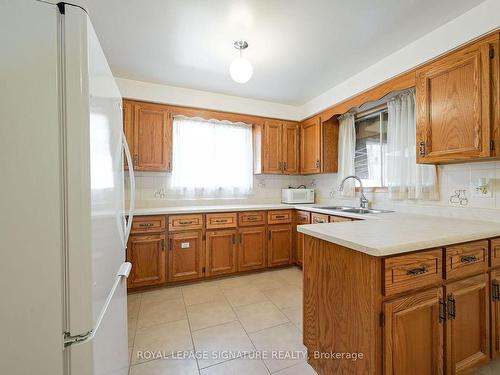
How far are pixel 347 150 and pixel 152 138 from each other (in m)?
2.60

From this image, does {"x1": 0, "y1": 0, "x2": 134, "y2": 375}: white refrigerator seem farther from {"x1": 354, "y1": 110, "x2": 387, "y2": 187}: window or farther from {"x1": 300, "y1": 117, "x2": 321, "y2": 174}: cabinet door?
{"x1": 300, "y1": 117, "x2": 321, "y2": 174}: cabinet door

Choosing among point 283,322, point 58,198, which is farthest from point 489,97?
point 58,198

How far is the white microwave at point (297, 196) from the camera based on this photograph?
11.1 ft

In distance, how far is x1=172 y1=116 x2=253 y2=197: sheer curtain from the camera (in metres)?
2.98

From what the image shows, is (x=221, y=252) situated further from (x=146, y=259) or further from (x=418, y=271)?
(x=418, y=271)

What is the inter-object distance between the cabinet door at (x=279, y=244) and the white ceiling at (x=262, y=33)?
1941 mm

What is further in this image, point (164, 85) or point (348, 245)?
point (164, 85)

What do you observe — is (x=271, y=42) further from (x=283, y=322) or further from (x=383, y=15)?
(x=283, y=322)

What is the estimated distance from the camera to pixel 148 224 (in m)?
2.40

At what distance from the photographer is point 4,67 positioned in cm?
57

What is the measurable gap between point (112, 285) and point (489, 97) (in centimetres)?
245

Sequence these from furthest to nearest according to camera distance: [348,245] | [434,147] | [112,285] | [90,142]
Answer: [434,147] → [348,245] → [112,285] → [90,142]

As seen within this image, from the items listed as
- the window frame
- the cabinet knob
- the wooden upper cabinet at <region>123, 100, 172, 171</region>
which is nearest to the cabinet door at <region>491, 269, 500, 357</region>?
the cabinet knob

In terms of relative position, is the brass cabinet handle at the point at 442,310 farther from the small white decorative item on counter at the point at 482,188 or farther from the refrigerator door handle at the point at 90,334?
the refrigerator door handle at the point at 90,334
